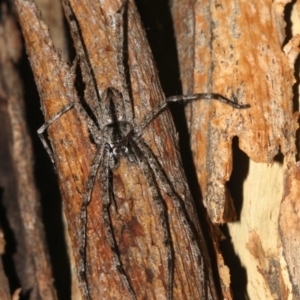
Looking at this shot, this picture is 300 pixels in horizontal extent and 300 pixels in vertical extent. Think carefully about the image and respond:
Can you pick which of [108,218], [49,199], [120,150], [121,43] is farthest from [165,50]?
[108,218]

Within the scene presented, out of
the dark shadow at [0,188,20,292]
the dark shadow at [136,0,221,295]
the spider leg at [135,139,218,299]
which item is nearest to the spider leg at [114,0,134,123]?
the spider leg at [135,139,218,299]

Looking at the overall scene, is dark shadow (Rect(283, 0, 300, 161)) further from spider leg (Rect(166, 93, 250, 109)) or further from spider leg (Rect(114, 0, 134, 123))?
spider leg (Rect(114, 0, 134, 123))

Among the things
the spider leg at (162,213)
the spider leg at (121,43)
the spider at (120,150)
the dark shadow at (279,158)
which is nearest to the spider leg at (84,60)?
the spider at (120,150)

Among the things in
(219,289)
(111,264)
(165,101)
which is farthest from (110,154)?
(219,289)

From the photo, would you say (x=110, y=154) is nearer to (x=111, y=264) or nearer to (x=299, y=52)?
(x=111, y=264)

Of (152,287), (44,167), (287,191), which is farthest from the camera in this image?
(44,167)

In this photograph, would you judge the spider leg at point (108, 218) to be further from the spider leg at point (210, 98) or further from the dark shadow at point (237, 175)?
the dark shadow at point (237, 175)
